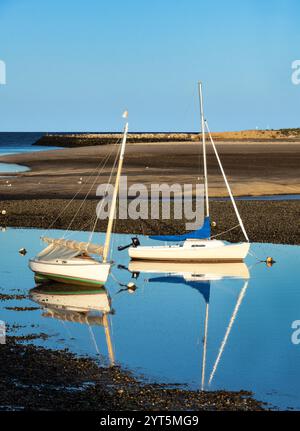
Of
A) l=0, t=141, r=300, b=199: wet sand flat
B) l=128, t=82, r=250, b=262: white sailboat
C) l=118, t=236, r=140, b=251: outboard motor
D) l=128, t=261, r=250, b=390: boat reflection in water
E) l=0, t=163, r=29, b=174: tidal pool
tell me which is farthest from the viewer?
l=0, t=163, r=29, b=174: tidal pool

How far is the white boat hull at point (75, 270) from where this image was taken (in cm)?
3014

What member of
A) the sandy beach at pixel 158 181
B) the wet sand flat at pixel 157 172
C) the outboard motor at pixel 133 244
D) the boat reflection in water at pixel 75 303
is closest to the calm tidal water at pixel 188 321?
the boat reflection in water at pixel 75 303

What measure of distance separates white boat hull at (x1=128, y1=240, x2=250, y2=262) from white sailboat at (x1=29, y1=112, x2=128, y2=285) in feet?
15.8

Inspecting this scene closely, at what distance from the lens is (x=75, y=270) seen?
30312mm

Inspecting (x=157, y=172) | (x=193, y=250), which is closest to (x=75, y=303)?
(x=193, y=250)

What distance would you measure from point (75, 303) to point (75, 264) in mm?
1931

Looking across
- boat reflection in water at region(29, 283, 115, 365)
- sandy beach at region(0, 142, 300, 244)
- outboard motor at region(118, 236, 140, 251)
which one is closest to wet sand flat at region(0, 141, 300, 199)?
sandy beach at region(0, 142, 300, 244)

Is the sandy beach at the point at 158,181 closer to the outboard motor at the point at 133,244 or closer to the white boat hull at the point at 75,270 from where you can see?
the outboard motor at the point at 133,244

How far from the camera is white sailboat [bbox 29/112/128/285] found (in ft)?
98.9

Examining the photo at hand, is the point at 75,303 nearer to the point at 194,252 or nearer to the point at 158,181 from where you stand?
the point at 194,252

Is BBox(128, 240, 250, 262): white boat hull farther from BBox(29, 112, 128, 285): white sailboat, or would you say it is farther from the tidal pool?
the tidal pool
